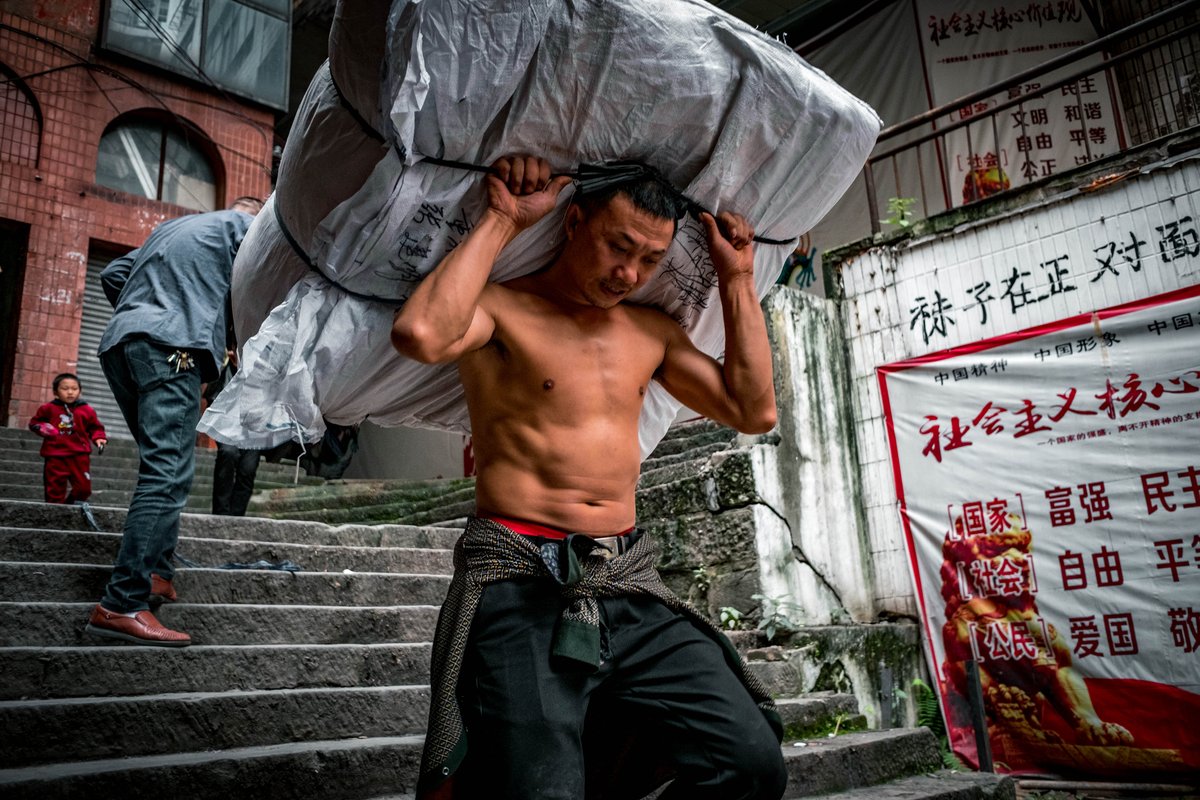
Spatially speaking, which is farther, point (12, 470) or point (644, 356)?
point (12, 470)

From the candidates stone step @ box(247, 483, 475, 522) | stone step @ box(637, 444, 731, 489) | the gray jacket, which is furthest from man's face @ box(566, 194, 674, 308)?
stone step @ box(247, 483, 475, 522)

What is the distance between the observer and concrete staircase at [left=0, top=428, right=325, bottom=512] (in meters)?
6.91

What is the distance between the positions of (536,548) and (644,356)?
593mm

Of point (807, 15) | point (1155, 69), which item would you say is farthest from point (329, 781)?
point (807, 15)

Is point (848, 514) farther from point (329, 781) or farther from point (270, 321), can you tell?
point (270, 321)

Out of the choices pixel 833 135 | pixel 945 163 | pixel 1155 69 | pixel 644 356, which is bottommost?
pixel 644 356

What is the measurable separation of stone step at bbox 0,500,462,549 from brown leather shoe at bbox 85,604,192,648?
1.17 metres

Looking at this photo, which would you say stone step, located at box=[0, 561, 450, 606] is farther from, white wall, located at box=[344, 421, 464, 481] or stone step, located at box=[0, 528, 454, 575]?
white wall, located at box=[344, 421, 464, 481]

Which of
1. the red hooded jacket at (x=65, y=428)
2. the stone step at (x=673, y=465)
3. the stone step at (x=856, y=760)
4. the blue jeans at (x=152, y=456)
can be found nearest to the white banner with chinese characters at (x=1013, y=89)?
the stone step at (x=673, y=465)

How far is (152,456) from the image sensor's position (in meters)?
3.35

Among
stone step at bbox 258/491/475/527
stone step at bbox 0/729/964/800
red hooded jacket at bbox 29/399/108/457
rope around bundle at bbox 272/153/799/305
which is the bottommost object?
stone step at bbox 0/729/964/800

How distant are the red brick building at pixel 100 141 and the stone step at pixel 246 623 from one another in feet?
27.0

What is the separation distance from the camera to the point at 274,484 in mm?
9406

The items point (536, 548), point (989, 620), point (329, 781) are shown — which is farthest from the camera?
point (989, 620)
